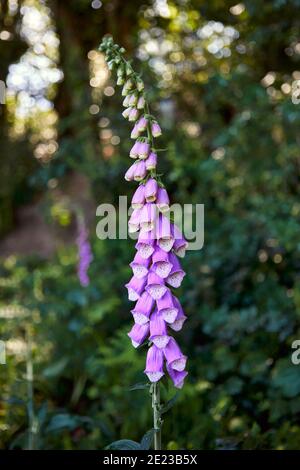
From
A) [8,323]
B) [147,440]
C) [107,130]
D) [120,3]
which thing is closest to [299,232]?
[147,440]

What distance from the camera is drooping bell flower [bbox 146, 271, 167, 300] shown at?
6.39ft

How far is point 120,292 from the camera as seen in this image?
5.00m

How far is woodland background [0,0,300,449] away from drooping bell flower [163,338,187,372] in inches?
15.3

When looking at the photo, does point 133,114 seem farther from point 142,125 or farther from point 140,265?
point 140,265

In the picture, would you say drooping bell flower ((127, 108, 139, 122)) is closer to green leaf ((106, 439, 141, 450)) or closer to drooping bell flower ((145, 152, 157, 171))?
drooping bell flower ((145, 152, 157, 171))

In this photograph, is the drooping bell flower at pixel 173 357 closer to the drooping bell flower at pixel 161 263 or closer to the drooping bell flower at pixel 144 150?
the drooping bell flower at pixel 161 263

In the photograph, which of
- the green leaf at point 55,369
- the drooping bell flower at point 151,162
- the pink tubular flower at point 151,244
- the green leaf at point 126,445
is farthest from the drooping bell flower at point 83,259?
the drooping bell flower at point 151,162

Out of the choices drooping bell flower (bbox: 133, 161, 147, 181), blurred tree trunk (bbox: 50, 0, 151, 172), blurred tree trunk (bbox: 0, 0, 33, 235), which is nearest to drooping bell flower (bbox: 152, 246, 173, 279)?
drooping bell flower (bbox: 133, 161, 147, 181)

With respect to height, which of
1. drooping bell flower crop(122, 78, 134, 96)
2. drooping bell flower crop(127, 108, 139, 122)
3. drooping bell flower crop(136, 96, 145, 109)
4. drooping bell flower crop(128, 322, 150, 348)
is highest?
drooping bell flower crop(122, 78, 134, 96)

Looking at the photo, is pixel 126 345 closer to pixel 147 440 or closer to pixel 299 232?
pixel 299 232

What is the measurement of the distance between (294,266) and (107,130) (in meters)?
2.70

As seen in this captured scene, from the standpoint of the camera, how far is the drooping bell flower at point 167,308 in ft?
6.41

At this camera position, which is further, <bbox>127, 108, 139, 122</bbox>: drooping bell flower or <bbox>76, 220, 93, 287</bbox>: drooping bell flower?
<bbox>76, 220, 93, 287</bbox>: drooping bell flower

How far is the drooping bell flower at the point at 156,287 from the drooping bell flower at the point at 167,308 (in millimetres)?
20
